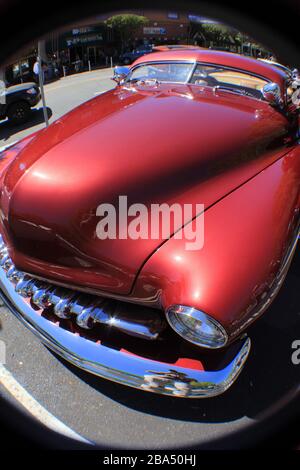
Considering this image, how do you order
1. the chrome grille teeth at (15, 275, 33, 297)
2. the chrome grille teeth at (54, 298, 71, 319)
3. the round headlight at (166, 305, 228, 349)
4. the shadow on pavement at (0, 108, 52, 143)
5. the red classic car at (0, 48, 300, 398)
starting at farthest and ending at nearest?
the shadow on pavement at (0, 108, 52, 143) → the chrome grille teeth at (15, 275, 33, 297) → the chrome grille teeth at (54, 298, 71, 319) → the red classic car at (0, 48, 300, 398) → the round headlight at (166, 305, 228, 349)

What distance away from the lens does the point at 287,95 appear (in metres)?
2.98

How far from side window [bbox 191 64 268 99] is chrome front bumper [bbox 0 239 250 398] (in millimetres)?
2090

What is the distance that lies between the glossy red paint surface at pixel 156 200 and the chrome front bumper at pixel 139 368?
0.25m

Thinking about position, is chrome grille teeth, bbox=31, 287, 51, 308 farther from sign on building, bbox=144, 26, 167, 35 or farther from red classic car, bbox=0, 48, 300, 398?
sign on building, bbox=144, 26, 167, 35

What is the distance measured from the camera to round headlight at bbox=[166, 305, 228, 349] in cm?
139

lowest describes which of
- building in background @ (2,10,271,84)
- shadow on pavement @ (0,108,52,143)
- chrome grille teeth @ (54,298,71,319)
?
shadow on pavement @ (0,108,52,143)

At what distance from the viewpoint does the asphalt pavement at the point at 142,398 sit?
1755mm

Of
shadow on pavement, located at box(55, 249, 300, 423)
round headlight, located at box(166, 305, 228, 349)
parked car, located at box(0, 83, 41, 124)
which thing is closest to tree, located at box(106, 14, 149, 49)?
round headlight, located at box(166, 305, 228, 349)

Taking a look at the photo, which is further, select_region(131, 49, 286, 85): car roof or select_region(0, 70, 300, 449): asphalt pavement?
select_region(131, 49, 286, 85): car roof

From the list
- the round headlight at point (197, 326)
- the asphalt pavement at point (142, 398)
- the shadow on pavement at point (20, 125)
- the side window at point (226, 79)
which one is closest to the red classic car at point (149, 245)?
the round headlight at point (197, 326)

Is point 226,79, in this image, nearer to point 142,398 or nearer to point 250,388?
point 250,388

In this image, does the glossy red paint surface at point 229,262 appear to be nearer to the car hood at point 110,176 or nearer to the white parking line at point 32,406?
the car hood at point 110,176

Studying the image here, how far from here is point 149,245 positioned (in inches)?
64.7

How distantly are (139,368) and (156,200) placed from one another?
0.85m
